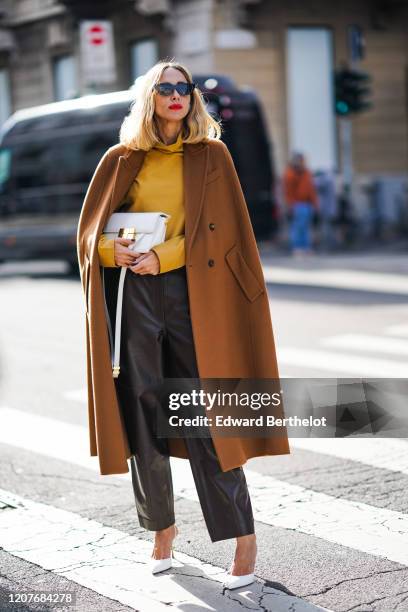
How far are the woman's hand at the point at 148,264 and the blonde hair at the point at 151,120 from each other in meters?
0.39

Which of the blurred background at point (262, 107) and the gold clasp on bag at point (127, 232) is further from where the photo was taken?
the blurred background at point (262, 107)

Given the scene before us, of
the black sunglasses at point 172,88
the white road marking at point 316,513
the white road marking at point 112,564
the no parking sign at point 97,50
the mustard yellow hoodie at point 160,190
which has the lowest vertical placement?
the white road marking at point 316,513

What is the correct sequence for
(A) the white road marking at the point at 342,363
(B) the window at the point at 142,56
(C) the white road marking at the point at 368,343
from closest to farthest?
1. (A) the white road marking at the point at 342,363
2. (C) the white road marking at the point at 368,343
3. (B) the window at the point at 142,56

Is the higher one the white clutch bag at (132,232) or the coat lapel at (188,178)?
the coat lapel at (188,178)

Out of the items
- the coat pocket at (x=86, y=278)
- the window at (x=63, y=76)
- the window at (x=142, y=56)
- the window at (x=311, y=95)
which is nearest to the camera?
the coat pocket at (x=86, y=278)

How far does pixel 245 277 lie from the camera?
412cm

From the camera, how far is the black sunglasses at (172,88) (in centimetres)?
407

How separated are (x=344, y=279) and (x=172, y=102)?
36.6ft

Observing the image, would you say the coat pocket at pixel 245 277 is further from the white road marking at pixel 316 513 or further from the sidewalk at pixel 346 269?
the sidewalk at pixel 346 269

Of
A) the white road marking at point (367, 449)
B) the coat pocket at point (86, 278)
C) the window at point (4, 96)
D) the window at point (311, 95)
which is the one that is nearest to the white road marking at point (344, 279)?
the window at point (311, 95)

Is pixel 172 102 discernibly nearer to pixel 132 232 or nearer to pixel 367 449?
pixel 132 232

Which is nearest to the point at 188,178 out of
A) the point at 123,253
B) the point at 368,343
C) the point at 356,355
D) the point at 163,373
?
the point at 123,253

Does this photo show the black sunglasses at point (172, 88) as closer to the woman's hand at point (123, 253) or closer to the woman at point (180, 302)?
the woman at point (180, 302)

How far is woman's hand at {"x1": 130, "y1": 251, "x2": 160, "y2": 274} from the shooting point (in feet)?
13.1
